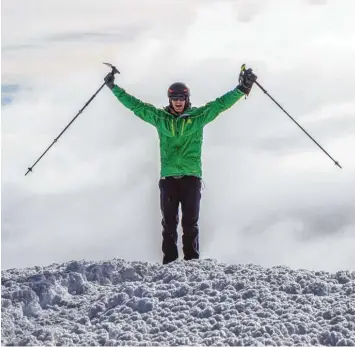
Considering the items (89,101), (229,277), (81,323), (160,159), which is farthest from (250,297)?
(89,101)

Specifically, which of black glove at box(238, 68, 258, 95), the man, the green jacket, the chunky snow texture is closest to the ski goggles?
the man

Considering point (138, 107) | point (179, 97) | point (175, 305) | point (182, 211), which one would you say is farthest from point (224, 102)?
point (175, 305)

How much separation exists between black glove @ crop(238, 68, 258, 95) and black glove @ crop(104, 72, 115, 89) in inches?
59.1

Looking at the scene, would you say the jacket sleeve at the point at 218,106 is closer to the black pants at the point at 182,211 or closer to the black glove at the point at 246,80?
the black glove at the point at 246,80

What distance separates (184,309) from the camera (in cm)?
817

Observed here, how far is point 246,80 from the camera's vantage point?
993 cm

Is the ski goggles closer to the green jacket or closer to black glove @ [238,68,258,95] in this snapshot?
the green jacket

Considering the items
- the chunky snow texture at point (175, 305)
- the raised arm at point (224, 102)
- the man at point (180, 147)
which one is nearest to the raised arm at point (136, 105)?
the man at point (180, 147)

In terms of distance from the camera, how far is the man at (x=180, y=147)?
391 inches

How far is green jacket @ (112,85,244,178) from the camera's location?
9.93 m

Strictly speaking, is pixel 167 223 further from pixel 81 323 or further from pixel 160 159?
pixel 81 323

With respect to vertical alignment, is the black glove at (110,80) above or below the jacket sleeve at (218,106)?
above

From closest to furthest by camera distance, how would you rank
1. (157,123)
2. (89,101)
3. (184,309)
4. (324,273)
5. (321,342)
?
(321,342)
(184,309)
(324,273)
(157,123)
(89,101)

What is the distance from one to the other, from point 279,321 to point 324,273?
1.62 meters
